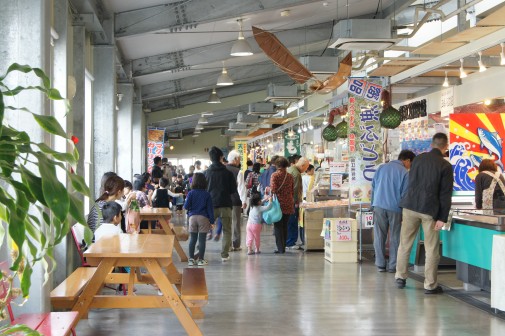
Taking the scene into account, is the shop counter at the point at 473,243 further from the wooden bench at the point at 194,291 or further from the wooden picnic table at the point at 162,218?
the wooden picnic table at the point at 162,218

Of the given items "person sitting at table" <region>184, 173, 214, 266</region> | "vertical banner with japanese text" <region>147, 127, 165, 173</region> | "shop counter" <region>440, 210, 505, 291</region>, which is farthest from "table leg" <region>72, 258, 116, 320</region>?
"vertical banner with japanese text" <region>147, 127, 165, 173</region>

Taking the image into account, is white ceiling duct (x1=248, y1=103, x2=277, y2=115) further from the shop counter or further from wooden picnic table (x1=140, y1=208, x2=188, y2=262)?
the shop counter

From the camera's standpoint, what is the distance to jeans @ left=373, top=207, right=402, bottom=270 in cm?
947

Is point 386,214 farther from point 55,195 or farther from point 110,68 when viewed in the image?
point 55,195

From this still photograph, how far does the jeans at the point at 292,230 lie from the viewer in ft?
41.7

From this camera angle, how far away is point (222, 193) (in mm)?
10945

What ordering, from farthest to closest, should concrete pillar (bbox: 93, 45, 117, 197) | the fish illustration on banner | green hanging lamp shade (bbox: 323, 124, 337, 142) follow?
green hanging lamp shade (bbox: 323, 124, 337, 142), concrete pillar (bbox: 93, 45, 117, 197), the fish illustration on banner

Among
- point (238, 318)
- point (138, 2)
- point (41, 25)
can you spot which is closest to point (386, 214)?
point (238, 318)

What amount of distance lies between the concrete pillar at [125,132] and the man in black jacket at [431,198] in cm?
901

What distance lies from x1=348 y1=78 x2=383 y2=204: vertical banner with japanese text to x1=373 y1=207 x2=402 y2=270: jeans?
0.92 meters

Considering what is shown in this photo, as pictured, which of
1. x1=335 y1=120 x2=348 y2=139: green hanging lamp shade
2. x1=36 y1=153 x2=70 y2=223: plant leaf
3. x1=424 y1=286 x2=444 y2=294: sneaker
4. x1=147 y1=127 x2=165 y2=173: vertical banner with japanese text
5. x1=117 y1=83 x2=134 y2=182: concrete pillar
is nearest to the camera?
x1=36 y1=153 x2=70 y2=223: plant leaf

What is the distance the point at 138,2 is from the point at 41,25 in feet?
19.9

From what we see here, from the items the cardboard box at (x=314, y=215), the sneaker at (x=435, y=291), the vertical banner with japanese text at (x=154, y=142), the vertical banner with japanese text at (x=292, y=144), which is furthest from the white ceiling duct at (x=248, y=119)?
the sneaker at (x=435, y=291)

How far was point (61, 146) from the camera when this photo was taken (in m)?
8.55
